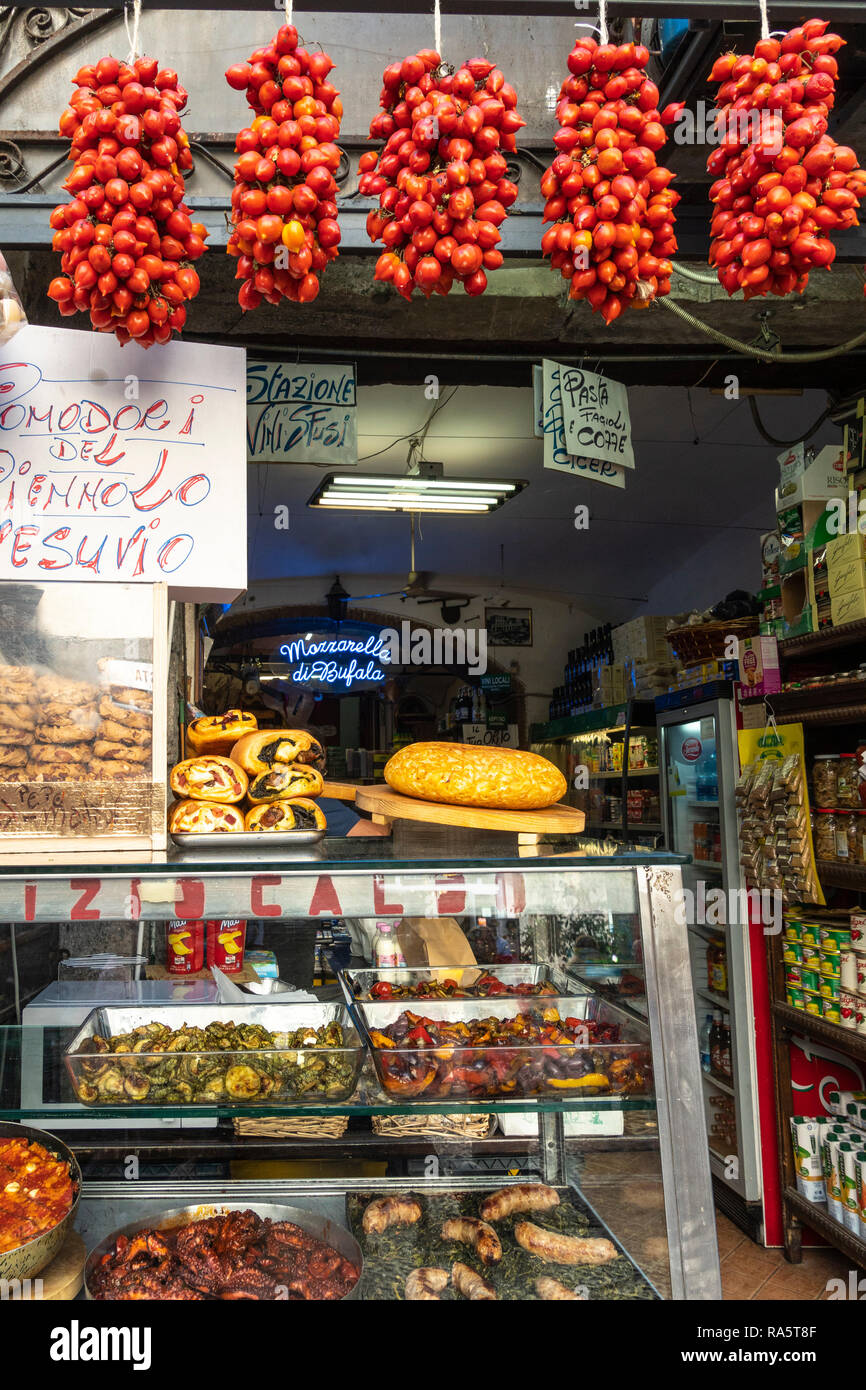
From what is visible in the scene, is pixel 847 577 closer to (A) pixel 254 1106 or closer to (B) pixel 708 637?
(B) pixel 708 637

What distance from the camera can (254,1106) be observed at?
5.65 ft

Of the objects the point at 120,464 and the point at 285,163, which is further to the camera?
the point at 120,464

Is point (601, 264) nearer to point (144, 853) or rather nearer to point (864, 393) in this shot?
point (144, 853)

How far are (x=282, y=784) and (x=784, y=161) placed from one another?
158cm

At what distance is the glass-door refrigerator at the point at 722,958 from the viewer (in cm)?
432

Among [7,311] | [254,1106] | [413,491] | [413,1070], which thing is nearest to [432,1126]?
[413,1070]

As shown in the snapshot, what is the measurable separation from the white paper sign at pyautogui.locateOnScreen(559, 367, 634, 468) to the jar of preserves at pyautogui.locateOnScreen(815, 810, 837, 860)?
1668 mm

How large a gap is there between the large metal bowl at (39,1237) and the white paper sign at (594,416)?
2.59 metres

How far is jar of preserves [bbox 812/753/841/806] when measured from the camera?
3812mm

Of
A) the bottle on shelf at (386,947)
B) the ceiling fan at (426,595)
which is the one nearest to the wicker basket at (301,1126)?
the bottle on shelf at (386,947)

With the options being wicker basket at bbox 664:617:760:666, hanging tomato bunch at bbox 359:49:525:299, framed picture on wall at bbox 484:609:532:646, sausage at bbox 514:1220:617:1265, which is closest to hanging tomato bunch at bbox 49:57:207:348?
hanging tomato bunch at bbox 359:49:525:299

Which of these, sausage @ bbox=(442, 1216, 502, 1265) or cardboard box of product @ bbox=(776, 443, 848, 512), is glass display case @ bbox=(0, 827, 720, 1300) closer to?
sausage @ bbox=(442, 1216, 502, 1265)

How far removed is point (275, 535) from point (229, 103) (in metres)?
6.17
